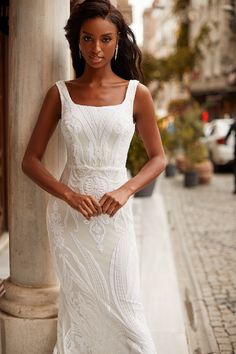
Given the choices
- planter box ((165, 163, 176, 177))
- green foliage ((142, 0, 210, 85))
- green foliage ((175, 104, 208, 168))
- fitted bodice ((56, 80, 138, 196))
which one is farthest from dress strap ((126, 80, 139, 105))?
green foliage ((142, 0, 210, 85))

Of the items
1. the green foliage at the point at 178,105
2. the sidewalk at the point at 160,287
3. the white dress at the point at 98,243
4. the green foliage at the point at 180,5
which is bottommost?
the green foliage at the point at 178,105

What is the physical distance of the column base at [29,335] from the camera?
3152 millimetres

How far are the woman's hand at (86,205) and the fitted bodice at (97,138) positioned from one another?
0.41 ft

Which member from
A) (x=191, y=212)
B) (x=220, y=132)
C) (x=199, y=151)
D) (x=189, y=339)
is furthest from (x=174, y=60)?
(x=189, y=339)

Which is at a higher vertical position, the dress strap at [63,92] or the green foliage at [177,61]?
the dress strap at [63,92]

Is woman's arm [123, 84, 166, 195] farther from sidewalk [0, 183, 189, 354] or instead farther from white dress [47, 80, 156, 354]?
sidewalk [0, 183, 189, 354]

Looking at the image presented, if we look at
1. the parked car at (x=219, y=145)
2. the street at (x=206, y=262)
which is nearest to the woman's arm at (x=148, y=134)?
the street at (x=206, y=262)

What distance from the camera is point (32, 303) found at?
10.4ft

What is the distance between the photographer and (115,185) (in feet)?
8.70

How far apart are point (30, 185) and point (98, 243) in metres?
0.63

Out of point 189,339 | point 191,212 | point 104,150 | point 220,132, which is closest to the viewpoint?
point 104,150

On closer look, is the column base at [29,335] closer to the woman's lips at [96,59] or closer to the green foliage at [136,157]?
the woman's lips at [96,59]

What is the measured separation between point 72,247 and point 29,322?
2.27ft

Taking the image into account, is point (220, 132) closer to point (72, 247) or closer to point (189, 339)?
point (189, 339)
